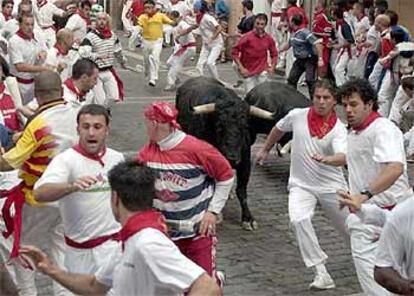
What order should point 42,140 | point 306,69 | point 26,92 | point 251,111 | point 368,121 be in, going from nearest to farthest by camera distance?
point 42,140 < point 368,121 < point 251,111 < point 26,92 < point 306,69

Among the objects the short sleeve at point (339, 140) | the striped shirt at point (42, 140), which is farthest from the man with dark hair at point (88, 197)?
the short sleeve at point (339, 140)

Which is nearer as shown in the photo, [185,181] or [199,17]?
[185,181]

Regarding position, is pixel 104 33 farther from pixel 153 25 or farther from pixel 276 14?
pixel 276 14

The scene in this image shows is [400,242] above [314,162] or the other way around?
above

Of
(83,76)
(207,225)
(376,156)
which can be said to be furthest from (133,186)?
(83,76)

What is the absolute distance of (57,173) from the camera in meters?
6.70

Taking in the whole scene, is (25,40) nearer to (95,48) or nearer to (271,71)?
(95,48)

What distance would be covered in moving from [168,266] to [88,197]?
226 cm

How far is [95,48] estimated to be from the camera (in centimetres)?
1543

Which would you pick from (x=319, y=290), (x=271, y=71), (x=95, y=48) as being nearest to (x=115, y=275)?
(x=319, y=290)

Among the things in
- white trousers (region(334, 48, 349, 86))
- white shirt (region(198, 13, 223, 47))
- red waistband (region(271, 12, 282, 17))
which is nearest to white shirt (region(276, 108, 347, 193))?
white trousers (region(334, 48, 349, 86))

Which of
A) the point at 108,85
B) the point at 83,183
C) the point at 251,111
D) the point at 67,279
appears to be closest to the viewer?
the point at 67,279

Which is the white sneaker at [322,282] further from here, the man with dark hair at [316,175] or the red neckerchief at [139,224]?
the red neckerchief at [139,224]

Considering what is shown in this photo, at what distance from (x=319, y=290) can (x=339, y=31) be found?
466 inches
